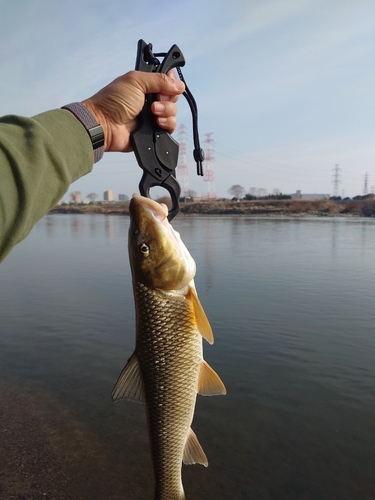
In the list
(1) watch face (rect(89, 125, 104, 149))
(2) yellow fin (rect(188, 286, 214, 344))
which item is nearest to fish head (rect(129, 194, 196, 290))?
(2) yellow fin (rect(188, 286, 214, 344))

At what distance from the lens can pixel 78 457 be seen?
15.7 ft

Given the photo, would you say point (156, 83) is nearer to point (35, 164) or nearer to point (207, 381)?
point (35, 164)

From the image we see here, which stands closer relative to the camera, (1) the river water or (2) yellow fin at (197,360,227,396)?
(2) yellow fin at (197,360,227,396)

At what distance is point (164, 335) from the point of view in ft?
7.29

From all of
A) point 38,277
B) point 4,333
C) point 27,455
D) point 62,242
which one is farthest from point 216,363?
point 62,242

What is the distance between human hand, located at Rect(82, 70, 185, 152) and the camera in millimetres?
2211

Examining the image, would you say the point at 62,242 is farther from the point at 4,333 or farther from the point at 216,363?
the point at 216,363

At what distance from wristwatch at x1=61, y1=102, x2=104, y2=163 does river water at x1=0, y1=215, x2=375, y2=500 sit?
3830mm

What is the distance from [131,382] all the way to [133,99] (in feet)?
5.19

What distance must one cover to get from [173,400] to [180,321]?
18.0 inches

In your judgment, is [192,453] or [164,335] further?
[192,453]

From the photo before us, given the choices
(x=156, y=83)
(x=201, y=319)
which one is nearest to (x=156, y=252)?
(x=201, y=319)

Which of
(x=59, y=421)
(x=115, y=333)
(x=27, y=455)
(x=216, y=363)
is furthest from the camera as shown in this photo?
(x=115, y=333)

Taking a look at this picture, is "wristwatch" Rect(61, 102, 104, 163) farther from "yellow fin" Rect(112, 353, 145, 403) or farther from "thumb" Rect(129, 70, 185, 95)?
"yellow fin" Rect(112, 353, 145, 403)
